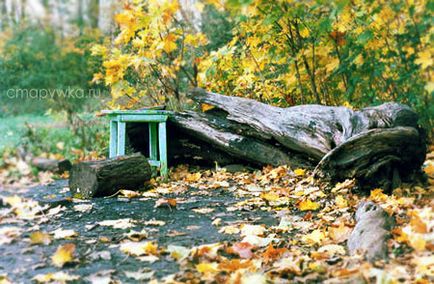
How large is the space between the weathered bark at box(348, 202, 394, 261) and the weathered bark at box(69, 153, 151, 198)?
7.52 ft

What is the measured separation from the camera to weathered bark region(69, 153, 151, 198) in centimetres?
424

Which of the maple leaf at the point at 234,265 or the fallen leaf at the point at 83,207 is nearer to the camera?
the maple leaf at the point at 234,265

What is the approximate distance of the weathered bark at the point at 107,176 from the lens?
424 cm

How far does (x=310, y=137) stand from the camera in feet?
14.4

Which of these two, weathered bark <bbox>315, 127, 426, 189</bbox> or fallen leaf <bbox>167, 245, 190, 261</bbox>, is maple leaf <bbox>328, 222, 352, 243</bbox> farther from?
weathered bark <bbox>315, 127, 426, 189</bbox>

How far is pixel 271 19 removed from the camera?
13.8ft

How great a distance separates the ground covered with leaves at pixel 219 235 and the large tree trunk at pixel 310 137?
0.59 feet

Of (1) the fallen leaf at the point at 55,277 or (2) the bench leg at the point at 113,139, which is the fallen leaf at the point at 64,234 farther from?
(2) the bench leg at the point at 113,139

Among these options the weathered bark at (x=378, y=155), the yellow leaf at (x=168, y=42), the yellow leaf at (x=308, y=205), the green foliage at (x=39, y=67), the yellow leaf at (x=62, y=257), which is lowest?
the yellow leaf at (x=62, y=257)

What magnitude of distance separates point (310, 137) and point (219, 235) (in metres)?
1.76

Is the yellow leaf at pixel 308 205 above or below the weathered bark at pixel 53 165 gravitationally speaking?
below

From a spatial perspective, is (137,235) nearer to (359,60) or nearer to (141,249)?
(141,249)

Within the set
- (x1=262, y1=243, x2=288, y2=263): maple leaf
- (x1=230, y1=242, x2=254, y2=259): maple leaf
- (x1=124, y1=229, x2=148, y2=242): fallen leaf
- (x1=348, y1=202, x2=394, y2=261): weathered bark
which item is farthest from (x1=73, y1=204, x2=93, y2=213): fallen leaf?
(x1=348, y1=202, x2=394, y2=261): weathered bark

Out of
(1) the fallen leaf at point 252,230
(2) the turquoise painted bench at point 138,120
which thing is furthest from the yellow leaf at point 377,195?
(2) the turquoise painted bench at point 138,120
